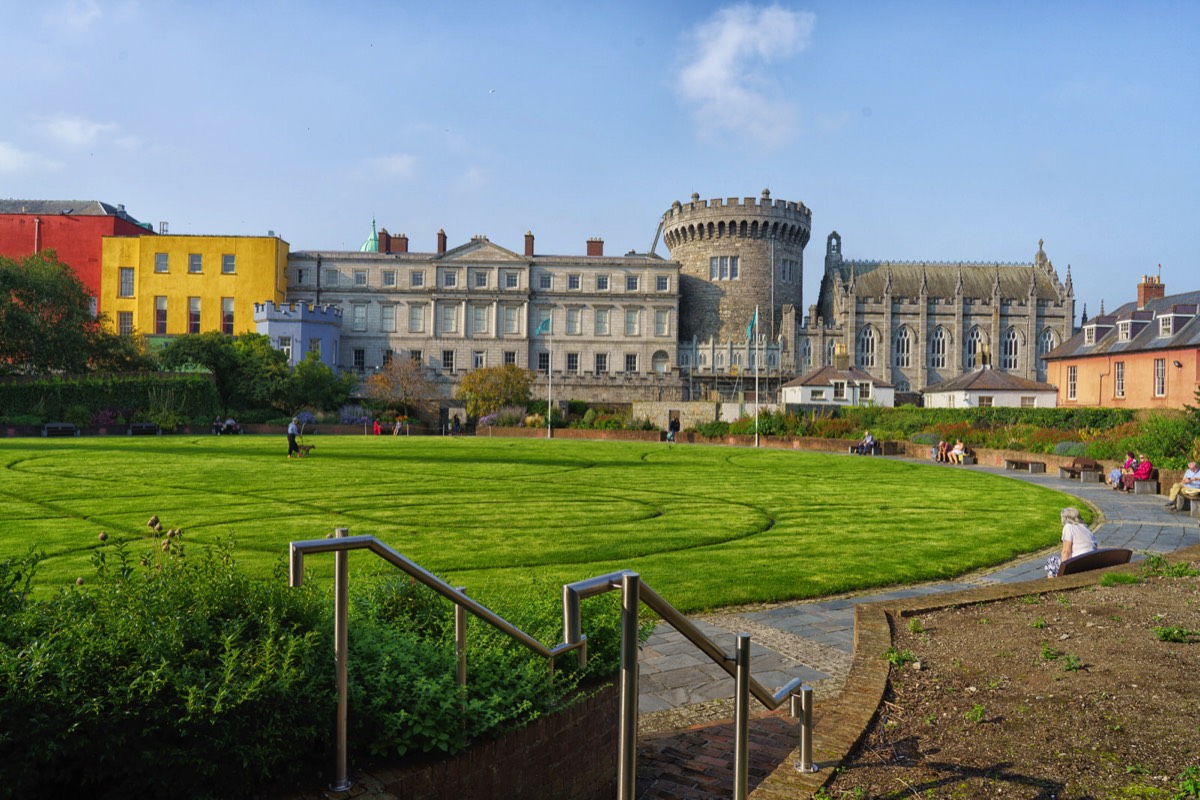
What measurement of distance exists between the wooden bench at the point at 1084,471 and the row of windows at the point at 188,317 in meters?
59.3

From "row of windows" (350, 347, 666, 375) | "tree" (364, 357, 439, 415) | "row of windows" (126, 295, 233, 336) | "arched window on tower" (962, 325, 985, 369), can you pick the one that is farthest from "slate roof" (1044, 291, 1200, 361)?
"row of windows" (126, 295, 233, 336)

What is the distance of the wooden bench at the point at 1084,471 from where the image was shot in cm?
2403

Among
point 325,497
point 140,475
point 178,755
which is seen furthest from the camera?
point 140,475

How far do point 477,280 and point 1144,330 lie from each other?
48.0 metres

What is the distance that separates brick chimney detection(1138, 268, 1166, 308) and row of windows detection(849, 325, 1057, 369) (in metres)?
27.1

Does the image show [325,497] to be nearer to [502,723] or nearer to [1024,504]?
[502,723]

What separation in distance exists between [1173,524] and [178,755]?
1682cm

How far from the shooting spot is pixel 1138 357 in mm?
40219

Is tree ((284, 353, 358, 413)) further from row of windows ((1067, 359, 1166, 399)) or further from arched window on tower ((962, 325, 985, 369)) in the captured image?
arched window on tower ((962, 325, 985, 369))

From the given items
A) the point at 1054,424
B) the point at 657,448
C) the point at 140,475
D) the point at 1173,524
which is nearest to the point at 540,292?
the point at 657,448

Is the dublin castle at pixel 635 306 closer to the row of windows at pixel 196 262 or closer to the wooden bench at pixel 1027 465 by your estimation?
the row of windows at pixel 196 262

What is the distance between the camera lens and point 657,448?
121ft

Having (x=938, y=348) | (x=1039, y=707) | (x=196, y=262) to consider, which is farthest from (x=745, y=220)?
(x=1039, y=707)

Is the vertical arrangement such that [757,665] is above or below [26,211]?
below
